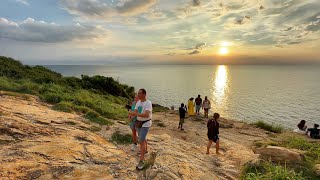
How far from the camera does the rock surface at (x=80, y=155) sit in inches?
281

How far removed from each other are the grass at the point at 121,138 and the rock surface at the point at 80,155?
266 millimetres

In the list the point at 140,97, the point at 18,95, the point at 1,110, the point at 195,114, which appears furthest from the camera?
the point at 195,114

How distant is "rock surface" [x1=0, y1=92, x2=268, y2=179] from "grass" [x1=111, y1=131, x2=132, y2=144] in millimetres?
266

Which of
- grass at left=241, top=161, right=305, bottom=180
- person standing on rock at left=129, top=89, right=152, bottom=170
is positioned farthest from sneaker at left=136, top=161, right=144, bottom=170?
grass at left=241, top=161, right=305, bottom=180

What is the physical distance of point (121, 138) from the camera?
1102 cm

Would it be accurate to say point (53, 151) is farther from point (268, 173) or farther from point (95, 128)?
point (268, 173)

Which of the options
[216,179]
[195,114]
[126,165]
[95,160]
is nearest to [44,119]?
[95,160]

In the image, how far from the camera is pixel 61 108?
586 inches

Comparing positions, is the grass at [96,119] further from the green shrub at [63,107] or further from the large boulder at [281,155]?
the large boulder at [281,155]

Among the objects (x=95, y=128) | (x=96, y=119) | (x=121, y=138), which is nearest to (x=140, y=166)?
(x=121, y=138)

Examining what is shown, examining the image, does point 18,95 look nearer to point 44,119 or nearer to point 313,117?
point 44,119

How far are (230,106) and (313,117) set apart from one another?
16283mm

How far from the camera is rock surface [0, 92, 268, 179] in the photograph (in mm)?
7129

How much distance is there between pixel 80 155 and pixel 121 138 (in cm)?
293
